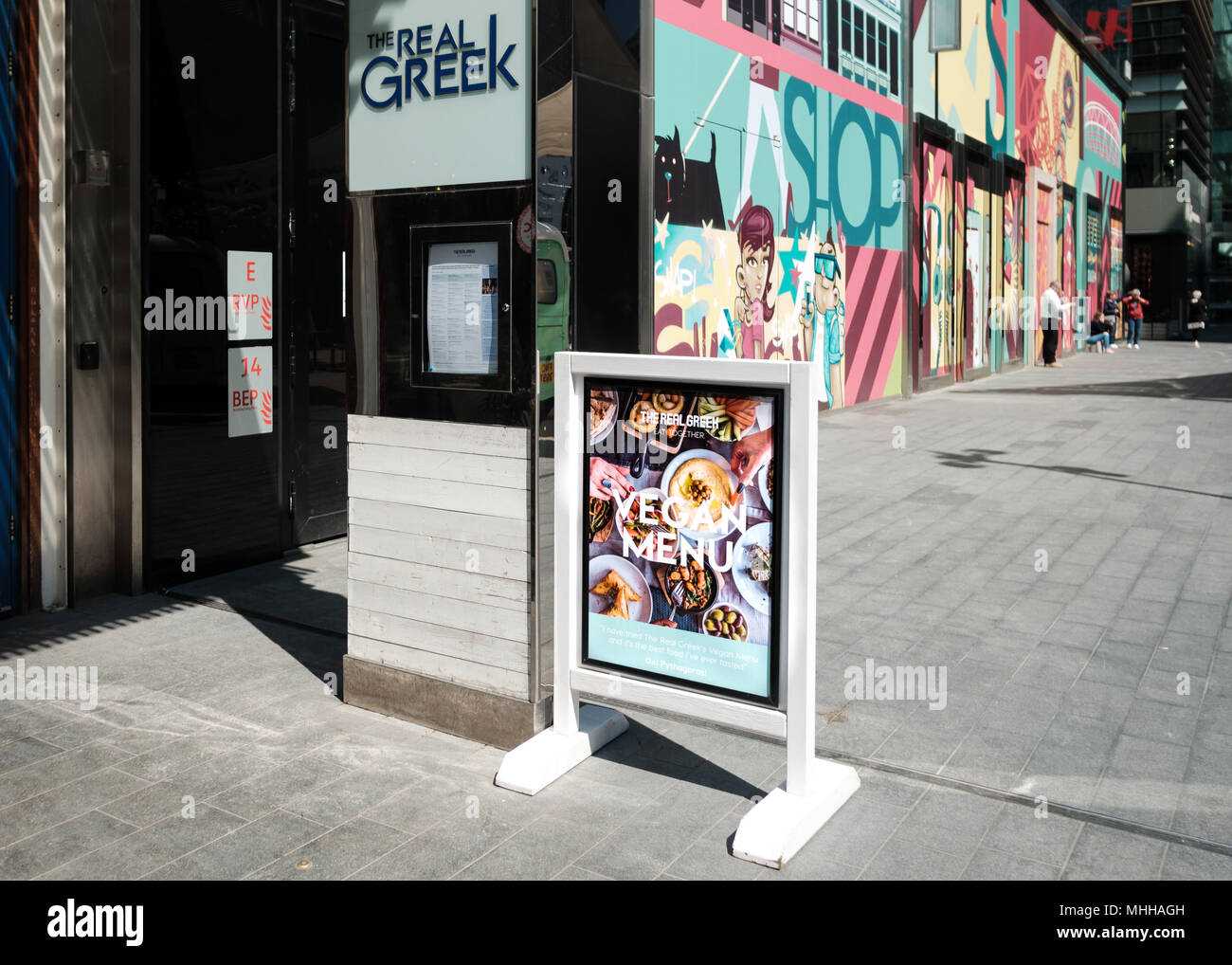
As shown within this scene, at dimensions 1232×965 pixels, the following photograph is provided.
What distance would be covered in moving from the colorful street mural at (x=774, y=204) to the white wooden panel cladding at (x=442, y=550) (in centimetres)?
713

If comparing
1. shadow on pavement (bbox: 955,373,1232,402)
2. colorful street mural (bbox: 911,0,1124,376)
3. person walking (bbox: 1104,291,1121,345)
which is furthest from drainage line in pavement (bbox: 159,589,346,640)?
person walking (bbox: 1104,291,1121,345)

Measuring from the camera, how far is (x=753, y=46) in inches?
555

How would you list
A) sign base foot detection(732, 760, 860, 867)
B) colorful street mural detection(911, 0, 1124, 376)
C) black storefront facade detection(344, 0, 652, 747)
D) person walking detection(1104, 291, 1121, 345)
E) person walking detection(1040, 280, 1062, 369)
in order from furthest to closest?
1. person walking detection(1104, 291, 1121, 345)
2. person walking detection(1040, 280, 1062, 369)
3. colorful street mural detection(911, 0, 1124, 376)
4. black storefront facade detection(344, 0, 652, 747)
5. sign base foot detection(732, 760, 860, 867)

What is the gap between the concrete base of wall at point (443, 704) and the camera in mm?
4898

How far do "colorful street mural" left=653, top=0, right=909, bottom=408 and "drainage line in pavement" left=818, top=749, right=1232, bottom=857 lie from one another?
304 inches

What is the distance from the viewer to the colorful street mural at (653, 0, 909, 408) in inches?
492

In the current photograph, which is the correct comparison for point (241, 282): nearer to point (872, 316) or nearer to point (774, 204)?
point (774, 204)

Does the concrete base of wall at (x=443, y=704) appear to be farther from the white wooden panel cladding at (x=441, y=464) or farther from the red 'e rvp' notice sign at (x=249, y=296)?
the red 'e rvp' notice sign at (x=249, y=296)

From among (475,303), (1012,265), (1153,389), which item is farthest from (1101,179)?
(475,303)

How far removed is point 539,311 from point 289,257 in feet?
13.7

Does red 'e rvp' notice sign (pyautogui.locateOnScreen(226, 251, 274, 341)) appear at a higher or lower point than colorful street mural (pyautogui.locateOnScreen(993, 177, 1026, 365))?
lower

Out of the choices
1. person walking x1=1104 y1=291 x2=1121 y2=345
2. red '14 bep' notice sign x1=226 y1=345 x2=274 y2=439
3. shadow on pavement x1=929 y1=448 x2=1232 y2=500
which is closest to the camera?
red '14 bep' notice sign x1=226 y1=345 x2=274 y2=439

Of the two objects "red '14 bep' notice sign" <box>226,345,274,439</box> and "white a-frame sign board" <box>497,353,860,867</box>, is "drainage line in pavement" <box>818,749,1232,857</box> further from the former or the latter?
"red '14 bep' notice sign" <box>226,345,274,439</box>

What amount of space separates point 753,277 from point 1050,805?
1054 centimetres
